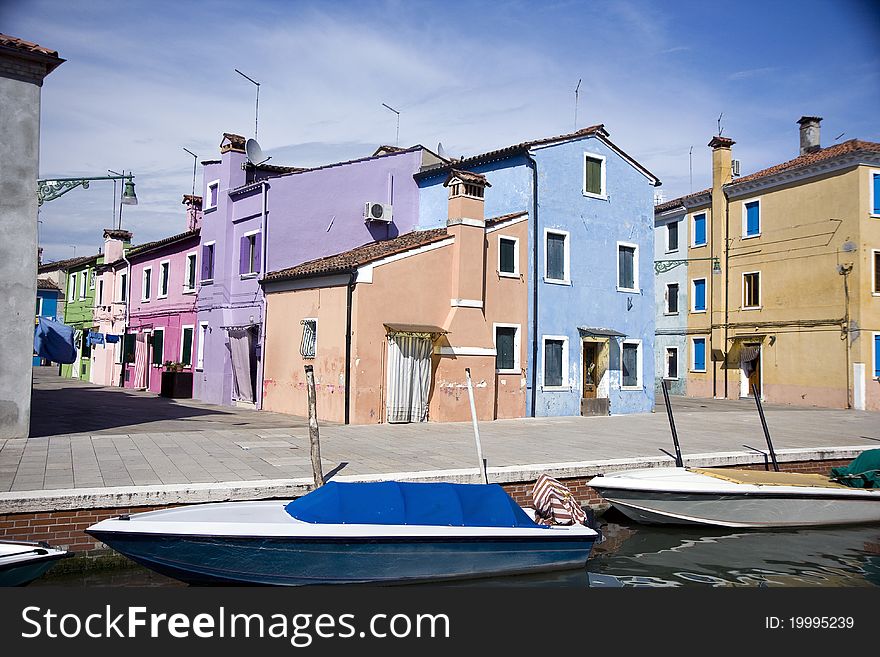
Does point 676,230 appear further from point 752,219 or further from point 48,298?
point 48,298

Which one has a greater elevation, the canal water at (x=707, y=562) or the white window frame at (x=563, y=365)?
the white window frame at (x=563, y=365)

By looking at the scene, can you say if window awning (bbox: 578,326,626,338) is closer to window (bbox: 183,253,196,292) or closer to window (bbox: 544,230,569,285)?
window (bbox: 544,230,569,285)

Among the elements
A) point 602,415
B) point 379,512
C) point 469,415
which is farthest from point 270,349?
point 379,512

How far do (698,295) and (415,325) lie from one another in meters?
19.3

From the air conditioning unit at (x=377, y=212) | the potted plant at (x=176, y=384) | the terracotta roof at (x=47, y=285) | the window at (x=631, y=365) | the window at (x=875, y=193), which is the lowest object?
the potted plant at (x=176, y=384)

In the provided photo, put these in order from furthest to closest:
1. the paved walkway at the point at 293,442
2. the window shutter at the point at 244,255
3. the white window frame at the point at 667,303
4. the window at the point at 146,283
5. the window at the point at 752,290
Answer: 1. the white window frame at the point at 667,303
2. the window at the point at 752,290
3. the window at the point at 146,283
4. the window shutter at the point at 244,255
5. the paved walkway at the point at 293,442

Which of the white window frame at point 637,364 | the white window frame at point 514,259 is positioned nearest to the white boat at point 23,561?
the white window frame at point 514,259

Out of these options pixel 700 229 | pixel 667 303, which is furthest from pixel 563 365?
pixel 667 303

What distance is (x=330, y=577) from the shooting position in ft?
24.5

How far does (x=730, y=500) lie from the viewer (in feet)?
34.9

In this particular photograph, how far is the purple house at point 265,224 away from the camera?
69.7 feet

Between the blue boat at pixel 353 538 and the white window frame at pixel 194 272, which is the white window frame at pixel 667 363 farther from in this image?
the blue boat at pixel 353 538

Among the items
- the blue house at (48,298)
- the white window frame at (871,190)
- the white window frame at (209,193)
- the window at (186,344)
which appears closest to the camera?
the white window frame at (209,193)

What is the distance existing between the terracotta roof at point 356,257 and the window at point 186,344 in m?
6.16
